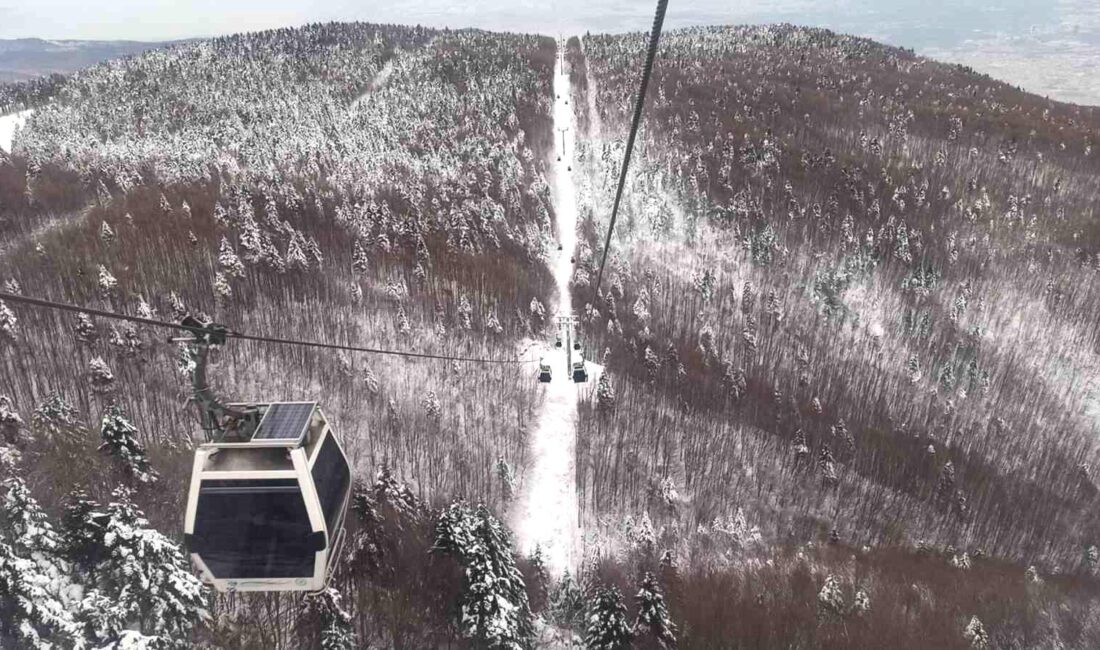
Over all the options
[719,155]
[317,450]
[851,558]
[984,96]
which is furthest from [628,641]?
[984,96]

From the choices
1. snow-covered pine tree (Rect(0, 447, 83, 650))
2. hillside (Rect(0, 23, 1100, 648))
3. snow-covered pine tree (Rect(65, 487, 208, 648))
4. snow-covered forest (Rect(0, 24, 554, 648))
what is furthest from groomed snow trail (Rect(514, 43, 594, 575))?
snow-covered pine tree (Rect(0, 447, 83, 650))

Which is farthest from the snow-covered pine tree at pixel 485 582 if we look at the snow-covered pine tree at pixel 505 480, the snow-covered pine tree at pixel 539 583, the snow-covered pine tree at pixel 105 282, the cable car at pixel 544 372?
the snow-covered pine tree at pixel 105 282

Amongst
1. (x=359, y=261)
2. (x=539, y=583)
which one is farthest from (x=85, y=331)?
(x=539, y=583)

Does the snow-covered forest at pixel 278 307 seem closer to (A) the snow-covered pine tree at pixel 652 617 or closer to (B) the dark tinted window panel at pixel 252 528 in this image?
(B) the dark tinted window panel at pixel 252 528

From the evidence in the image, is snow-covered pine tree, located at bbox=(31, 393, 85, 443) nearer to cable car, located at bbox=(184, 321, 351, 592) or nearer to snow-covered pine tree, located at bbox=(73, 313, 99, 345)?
snow-covered pine tree, located at bbox=(73, 313, 99, 345)

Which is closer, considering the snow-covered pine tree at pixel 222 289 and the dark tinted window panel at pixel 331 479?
Result: the dark tinted window panel at pixel 331 479

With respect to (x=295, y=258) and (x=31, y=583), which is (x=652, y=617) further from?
(x=295, y=258)

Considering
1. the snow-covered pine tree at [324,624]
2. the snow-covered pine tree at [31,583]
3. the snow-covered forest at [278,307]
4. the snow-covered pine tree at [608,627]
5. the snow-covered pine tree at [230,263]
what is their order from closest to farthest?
1. the snow-covered pine tree at [31,583]
2. the snow-covered pine tree at [324,624]
3. the snow-covered pine tree at [608,627]
4. the snow-covered forest at [278,307]
5. the snow-covered pine tree at [230,263]
